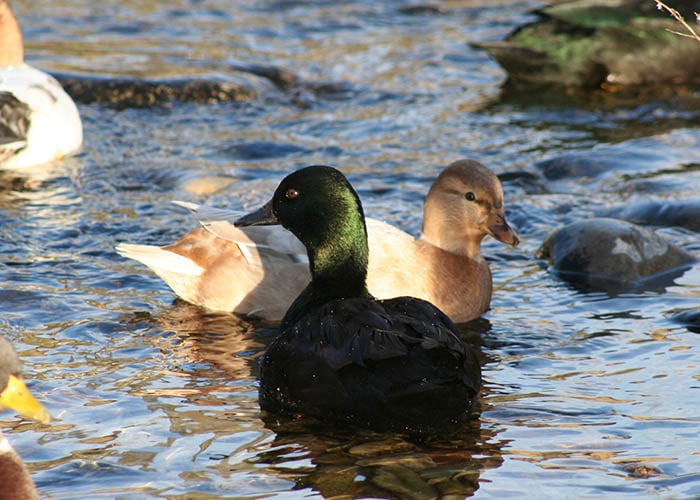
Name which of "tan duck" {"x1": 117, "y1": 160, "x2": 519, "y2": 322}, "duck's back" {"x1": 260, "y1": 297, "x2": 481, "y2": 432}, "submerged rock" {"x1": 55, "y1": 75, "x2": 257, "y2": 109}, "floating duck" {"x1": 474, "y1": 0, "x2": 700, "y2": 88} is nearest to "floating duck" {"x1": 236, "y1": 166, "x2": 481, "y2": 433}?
"duck's back" {"x1": 260, "y1": 297, "x2": 481, "y2": 432}

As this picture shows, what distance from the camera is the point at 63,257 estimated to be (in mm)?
7234

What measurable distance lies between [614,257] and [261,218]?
7.57ft

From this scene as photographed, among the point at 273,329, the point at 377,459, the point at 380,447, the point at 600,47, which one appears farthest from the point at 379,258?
the point at 600,47

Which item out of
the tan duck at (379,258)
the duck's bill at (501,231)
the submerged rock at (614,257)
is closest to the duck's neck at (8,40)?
the tan duck at (379,258)

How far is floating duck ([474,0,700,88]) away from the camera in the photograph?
36.2 feet

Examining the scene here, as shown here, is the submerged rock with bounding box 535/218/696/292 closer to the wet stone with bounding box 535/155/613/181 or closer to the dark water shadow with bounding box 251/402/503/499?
the wet stone with bounding box 535/155/613/181

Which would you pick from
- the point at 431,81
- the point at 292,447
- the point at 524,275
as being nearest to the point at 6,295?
the point at 292,447

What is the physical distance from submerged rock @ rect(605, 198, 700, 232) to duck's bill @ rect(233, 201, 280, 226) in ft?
9.93

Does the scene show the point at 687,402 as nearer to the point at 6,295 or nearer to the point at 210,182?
the point at 6,295

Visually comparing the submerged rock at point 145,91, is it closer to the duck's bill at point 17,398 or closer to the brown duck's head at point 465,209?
the brown duck's head at point 465,209

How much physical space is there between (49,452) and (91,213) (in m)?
3.54

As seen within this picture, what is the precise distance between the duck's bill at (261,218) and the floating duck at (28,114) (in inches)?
142

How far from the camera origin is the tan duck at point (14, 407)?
13.4 feet

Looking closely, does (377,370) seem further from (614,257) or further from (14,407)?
(614,257)
